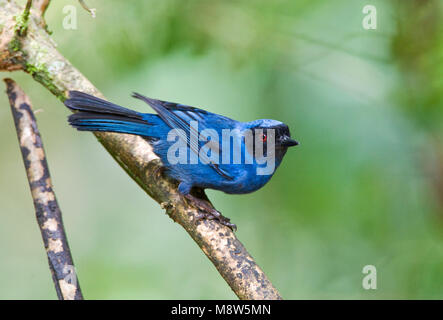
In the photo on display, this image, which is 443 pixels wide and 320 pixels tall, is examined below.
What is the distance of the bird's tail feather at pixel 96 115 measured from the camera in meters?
3.26

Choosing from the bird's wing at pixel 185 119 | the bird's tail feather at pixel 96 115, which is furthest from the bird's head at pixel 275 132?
the bird's tail feather at pixel 96 115

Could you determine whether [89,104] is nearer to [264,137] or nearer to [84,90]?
[84,90]

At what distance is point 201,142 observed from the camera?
3469 millimetres

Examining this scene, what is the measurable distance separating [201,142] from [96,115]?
731 mm

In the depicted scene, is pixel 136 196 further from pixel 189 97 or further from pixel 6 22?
pixel 6 22

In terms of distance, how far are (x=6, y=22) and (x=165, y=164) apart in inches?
61.1

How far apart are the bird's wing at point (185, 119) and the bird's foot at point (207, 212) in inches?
9.8

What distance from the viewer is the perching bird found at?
132 inches

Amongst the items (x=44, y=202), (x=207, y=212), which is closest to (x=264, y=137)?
(x=207, y=212)

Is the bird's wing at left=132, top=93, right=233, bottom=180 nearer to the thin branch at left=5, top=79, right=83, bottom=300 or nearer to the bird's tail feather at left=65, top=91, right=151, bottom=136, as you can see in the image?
the bird's tail feather at left=65, top=91, right=151, bottom=136

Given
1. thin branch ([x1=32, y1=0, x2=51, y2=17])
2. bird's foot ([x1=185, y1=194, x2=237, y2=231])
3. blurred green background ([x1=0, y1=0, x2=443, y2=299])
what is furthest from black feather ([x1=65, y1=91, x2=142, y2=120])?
thin branch ([x1=32, y1=0, x2=51, y2=17])

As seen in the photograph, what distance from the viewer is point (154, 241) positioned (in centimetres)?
416
